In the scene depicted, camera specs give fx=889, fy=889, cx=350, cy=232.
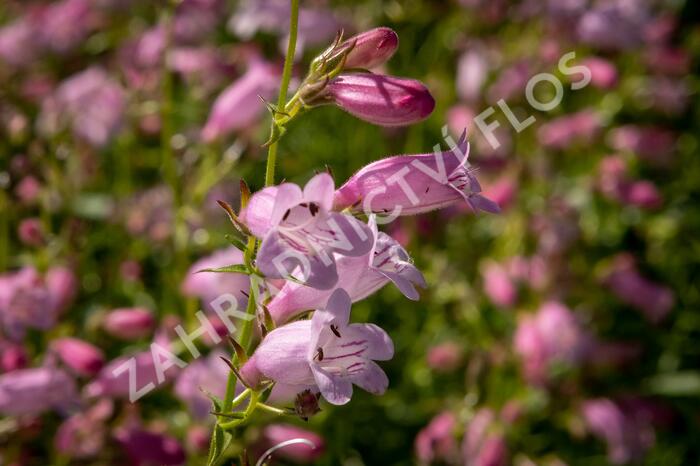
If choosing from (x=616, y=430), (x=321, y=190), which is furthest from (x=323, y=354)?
(x=616, y=430)

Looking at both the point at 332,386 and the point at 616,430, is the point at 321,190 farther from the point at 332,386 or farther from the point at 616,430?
the point at 616,430

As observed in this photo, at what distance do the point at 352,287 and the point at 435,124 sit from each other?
2.32 metres

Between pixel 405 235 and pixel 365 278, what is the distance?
151cm

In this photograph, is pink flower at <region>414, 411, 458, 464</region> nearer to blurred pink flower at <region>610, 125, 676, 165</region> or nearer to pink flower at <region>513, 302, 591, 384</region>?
pink flower at <region>513, 302, 591, 384</region>

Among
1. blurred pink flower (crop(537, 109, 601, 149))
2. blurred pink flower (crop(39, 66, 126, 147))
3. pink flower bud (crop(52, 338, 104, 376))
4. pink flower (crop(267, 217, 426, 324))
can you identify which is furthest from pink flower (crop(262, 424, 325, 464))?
blurred pink flower (crop(537, 109, 601, 149))

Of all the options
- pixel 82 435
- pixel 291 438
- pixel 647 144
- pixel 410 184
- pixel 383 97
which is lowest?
pixel 647 144

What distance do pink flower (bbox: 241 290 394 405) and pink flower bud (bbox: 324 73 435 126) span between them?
278mm

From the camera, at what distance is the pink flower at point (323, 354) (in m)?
1.17

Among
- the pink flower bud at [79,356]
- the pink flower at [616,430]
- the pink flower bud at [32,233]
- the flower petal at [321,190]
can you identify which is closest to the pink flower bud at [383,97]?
the flower petal at [321,190]

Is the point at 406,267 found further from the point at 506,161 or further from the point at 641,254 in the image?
the point at 641,254

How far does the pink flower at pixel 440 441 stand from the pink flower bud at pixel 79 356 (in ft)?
2.85

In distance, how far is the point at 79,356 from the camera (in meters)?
1.97

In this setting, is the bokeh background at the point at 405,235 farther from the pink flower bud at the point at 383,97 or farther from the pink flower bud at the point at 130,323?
the pink flower bud at the point at 383,97

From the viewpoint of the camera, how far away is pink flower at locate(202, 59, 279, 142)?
2.47m
